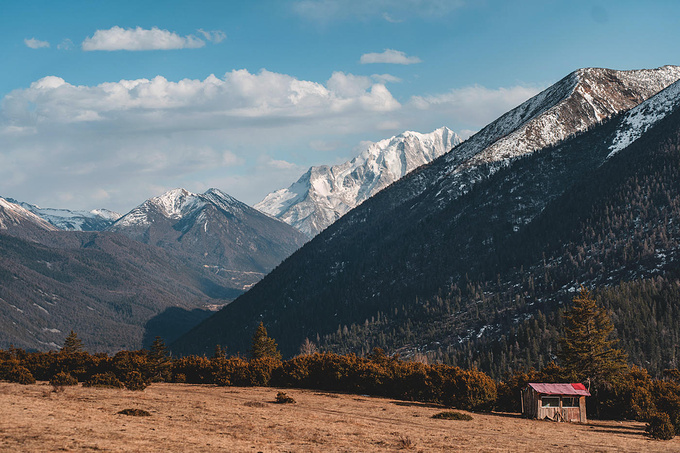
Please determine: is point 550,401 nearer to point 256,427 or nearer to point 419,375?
point 419,375

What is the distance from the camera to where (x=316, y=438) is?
2293 inches

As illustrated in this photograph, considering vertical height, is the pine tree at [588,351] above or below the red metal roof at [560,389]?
above

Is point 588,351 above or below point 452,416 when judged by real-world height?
above

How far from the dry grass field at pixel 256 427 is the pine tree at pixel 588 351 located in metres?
13.2

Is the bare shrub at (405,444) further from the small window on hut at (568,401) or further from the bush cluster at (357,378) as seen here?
the small window on hut at (568,401)

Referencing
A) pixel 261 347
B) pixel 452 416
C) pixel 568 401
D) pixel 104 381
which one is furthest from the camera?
pixel 261 347

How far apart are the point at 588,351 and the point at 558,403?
1852 cm

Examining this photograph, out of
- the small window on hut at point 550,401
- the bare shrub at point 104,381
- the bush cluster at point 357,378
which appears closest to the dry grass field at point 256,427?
the small window on hut at point 550,401

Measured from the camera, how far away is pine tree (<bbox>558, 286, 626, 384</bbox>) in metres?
99.9

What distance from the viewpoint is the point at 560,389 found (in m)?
89.0

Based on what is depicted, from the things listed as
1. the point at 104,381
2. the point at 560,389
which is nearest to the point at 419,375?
the point at 560,389

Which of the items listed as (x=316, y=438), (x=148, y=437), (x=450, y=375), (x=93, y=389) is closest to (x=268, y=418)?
(x=316, y=438)

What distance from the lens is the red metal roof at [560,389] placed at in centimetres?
8731

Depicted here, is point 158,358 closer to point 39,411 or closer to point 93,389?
point 93,389
